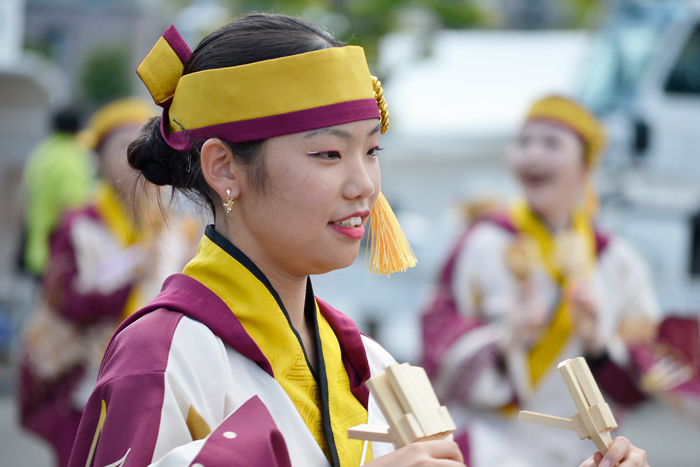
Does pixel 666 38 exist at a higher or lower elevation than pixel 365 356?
lower

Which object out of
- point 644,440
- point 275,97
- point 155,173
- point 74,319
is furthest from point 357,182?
point 644,440

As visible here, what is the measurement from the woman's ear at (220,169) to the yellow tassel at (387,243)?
1.08 ft

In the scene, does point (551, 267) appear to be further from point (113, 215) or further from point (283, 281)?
point (283, 281)

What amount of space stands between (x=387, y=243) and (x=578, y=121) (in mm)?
2268

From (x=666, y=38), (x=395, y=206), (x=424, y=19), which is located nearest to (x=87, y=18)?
(x=424, y=19)

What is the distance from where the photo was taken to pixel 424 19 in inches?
492

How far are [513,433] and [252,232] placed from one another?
2.12 metres

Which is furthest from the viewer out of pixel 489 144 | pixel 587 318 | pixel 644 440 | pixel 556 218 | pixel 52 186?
pixel 489 144

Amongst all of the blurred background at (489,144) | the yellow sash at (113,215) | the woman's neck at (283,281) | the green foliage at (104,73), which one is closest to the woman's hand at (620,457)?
the woman's neck at (283,281)

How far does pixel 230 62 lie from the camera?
1525 mm

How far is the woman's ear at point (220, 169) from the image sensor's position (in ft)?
5.03

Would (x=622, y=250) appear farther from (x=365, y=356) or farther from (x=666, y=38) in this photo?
(x=666, y=38)

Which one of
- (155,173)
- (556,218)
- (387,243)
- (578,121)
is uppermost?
(155,173)

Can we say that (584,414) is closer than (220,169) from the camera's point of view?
Yes
